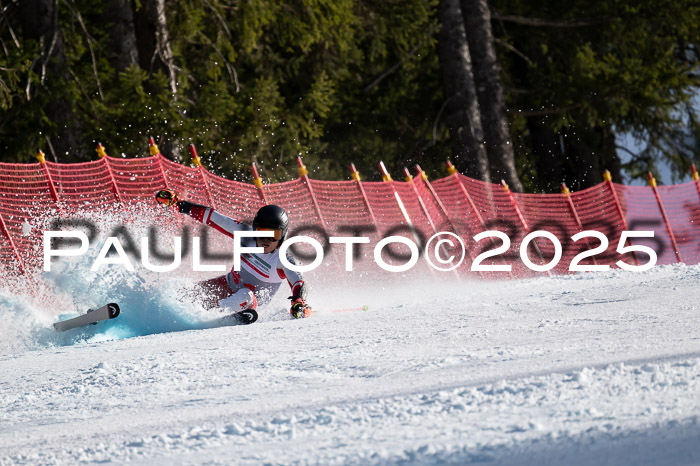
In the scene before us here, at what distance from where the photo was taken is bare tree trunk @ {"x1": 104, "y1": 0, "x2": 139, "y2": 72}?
52.5ft

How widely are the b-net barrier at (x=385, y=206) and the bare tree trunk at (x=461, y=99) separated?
2.36 meters

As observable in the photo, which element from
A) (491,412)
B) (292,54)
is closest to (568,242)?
(292,54)

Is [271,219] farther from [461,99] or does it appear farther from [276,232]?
[461,99]

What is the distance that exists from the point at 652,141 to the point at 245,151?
1242cm

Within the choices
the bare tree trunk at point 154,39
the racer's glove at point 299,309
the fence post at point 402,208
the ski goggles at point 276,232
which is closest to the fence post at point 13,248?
the ski goggles at point 276,232

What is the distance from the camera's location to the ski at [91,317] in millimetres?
7441

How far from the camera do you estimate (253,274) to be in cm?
852

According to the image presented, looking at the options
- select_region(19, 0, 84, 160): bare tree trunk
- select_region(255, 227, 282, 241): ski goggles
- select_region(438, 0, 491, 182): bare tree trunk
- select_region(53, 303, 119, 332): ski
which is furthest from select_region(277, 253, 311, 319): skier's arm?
select_region(438, 0, 491, 182): bare tree trunk

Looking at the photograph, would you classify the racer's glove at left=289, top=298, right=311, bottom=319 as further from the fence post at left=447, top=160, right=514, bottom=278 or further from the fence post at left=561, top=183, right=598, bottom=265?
the fence post at left=561, top=183, right=598, bottom=265

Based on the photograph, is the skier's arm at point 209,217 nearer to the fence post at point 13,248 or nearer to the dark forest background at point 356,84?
the fence post at point 13,248

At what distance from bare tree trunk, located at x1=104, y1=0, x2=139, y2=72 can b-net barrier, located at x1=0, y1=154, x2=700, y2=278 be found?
10.2 feet

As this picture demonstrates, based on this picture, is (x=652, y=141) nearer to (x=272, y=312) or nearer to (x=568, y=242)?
(x=568, y=242)

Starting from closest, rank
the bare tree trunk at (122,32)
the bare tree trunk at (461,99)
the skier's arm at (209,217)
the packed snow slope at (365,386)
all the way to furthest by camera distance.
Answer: the packed snow slope at (365,386) < the skier's arm at (209,217) < the bare tree trunk at (122,32) < the bare tree trunk at (461,99)

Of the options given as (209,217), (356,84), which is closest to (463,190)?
(209,217)
